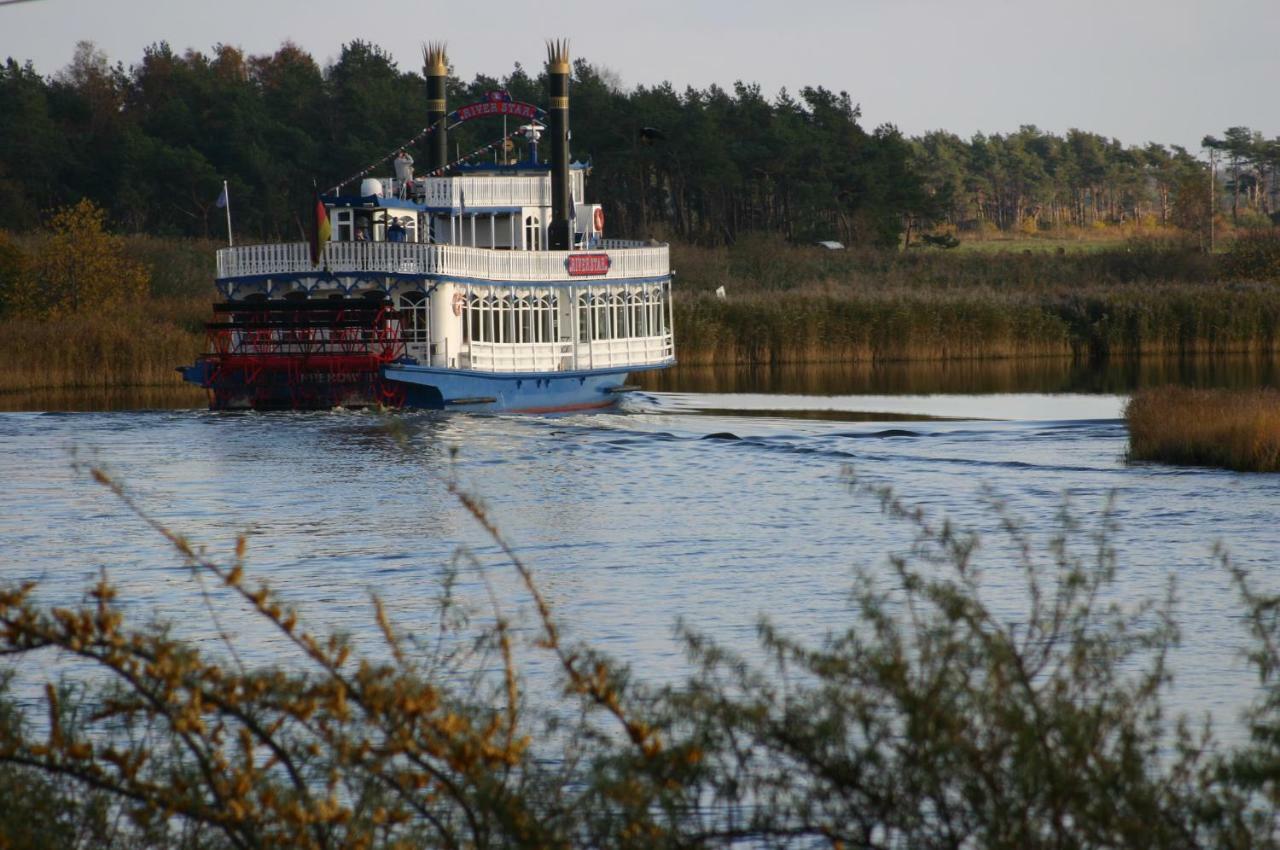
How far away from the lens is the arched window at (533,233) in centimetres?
Answer: 3738

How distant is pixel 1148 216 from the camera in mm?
150250

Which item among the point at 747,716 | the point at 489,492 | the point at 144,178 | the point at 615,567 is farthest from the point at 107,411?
the point at 144,178

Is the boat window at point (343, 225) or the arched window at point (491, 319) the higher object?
the boat window at point (343, 225)

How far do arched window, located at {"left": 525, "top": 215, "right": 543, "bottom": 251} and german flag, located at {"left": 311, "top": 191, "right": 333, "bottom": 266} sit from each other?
17.6 feet

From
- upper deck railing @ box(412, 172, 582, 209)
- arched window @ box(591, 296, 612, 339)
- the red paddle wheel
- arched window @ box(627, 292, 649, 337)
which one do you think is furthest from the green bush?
the red paddle wheel

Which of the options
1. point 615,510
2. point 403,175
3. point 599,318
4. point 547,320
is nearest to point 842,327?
point 599,318

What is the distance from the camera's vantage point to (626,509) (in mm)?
21516

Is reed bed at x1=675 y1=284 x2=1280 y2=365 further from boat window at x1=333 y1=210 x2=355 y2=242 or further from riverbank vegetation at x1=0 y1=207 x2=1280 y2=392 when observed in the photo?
boat window at x1=333 y1=210 x2=355 y2=242

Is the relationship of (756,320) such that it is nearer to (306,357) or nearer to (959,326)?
(959,326)

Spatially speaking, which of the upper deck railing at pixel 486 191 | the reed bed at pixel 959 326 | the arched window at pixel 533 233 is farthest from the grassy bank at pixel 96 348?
the reed bed at pixel 959 326

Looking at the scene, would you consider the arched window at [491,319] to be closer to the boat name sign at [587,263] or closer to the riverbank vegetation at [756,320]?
the boat name sign at [587,263]

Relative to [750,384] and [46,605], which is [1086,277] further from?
[46,605]

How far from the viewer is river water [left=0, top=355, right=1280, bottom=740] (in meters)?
14.3

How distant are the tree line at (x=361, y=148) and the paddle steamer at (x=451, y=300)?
90.9 feet
